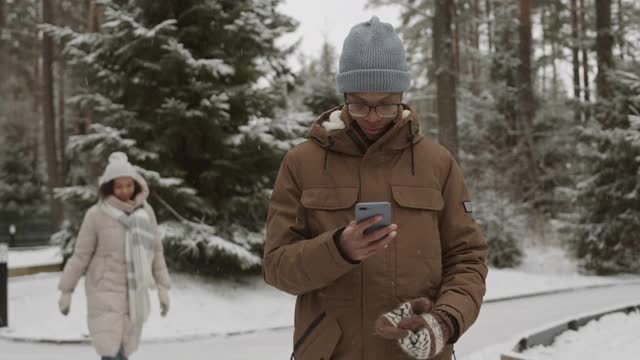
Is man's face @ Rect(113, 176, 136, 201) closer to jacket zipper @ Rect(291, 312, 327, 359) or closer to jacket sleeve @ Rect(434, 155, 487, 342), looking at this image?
jacket zipper @ Rect(291, 312, 327, 359)

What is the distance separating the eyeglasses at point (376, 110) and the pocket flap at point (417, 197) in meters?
0.26

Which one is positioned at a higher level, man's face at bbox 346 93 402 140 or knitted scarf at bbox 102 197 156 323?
man's face at bbox 346 93 402 140

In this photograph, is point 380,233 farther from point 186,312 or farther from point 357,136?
point 186,312

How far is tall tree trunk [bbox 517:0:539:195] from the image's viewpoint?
2383 cm

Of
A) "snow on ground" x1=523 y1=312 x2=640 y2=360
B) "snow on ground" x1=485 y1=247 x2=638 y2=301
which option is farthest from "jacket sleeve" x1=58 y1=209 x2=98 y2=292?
"snow on ground" x1=485 y1=247 x2=638 y2=301

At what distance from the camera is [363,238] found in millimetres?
2031

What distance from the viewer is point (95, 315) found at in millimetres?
6301

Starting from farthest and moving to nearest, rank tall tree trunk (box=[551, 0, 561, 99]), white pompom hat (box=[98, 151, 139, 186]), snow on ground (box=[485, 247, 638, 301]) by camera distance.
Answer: tall tree trunk (box=[551, 0, 561, 99]), snow on ground (box=[485, 247, 638, 301]), white pompom hat (box=[98, 151, 139, 186])

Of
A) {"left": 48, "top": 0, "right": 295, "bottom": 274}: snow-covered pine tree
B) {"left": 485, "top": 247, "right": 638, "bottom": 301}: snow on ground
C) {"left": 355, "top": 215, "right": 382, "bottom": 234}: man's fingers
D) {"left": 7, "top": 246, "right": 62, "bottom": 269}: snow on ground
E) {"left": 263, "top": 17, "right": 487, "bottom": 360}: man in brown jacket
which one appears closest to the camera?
{"left": 355, "top": 215, "right": 382, "bottom": 234}: man's fingers

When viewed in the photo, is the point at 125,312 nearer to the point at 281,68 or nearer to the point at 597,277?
the point at 281,68

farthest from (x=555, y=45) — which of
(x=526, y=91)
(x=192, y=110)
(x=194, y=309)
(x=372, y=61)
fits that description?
(x=372, y=61)

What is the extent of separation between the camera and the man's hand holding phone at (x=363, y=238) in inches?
79.1

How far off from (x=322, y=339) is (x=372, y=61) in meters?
0.98

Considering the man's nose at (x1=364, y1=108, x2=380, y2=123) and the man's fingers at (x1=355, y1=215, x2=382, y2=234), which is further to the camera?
the man's nose at (x1=364, y1=108, x2=380, y2=123)
